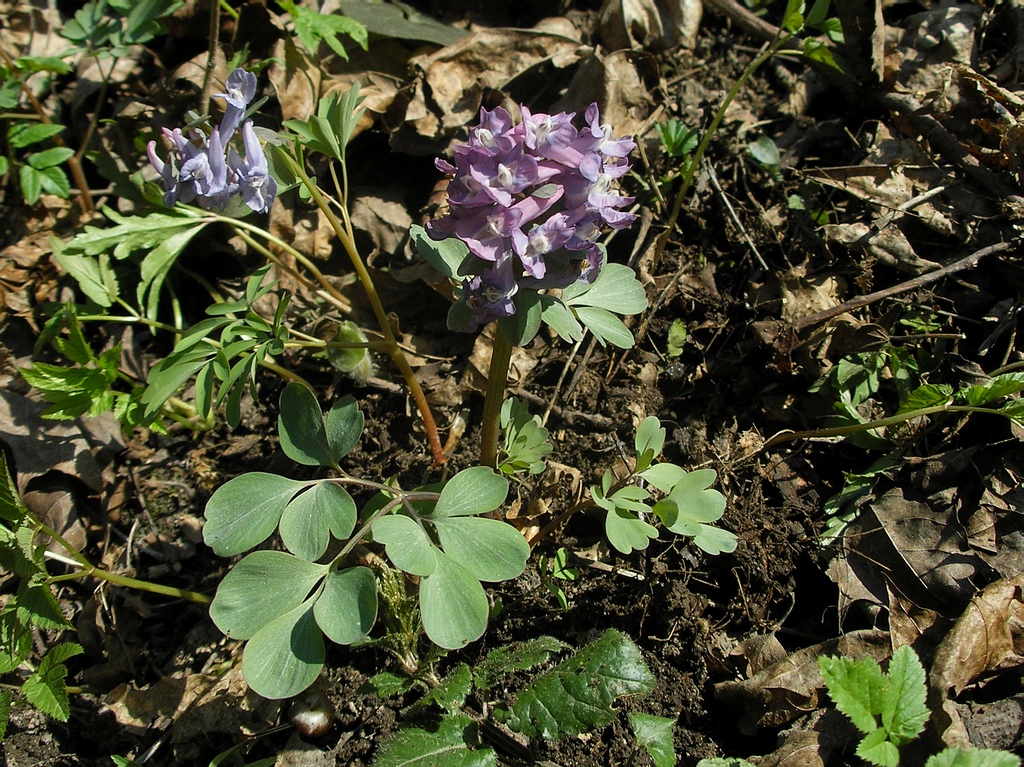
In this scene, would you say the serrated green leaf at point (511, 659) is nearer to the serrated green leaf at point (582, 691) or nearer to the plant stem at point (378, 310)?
the serrated green leaf at point (582, 691)

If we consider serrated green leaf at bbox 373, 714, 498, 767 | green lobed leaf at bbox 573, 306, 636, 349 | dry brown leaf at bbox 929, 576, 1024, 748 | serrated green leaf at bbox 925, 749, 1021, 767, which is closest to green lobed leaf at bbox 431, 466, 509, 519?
green lobed leaf at bbox 573, 306, 636, 349

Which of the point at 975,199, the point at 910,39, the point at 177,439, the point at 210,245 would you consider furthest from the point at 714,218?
the point at 177,439

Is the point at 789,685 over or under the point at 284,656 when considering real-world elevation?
under

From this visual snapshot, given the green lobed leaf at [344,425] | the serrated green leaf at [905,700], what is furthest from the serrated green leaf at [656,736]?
the green lobed leaf at [344,425]

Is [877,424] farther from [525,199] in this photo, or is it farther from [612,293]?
[525,199]

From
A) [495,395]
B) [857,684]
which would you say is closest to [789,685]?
[857,684]

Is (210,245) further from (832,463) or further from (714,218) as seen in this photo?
(832,463)
